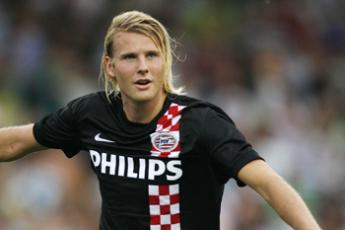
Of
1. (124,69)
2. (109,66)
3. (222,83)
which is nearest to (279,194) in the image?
(124,69)

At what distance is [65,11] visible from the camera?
47.3ft

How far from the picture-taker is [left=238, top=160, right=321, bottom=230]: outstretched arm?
211 inches

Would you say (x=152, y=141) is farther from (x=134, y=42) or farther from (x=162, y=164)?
(x=134, y=42)

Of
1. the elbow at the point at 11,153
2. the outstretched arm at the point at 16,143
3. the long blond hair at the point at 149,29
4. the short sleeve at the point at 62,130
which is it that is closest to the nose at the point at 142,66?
the long blond hair at the point at 149,29

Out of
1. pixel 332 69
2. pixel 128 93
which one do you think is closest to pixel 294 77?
pixel 332 69

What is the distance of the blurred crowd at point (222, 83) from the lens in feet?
36.7

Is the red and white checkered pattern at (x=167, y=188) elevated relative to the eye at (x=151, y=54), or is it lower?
lower

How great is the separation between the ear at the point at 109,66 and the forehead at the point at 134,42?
6.9 inches

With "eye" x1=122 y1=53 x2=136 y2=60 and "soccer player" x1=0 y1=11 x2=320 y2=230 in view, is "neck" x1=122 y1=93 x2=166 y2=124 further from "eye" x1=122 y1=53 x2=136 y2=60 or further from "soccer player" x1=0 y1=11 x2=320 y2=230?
"eye" x1=122 y1=53 x2=136 y2=60

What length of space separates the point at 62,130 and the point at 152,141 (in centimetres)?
64

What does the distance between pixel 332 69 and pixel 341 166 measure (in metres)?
2.38

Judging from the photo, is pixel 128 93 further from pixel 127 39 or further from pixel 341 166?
pixel 341 166

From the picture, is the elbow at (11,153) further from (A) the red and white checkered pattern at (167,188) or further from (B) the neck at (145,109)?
(A) the red and white checkered pattern at (167,188)

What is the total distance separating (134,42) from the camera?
5984 millimetres
